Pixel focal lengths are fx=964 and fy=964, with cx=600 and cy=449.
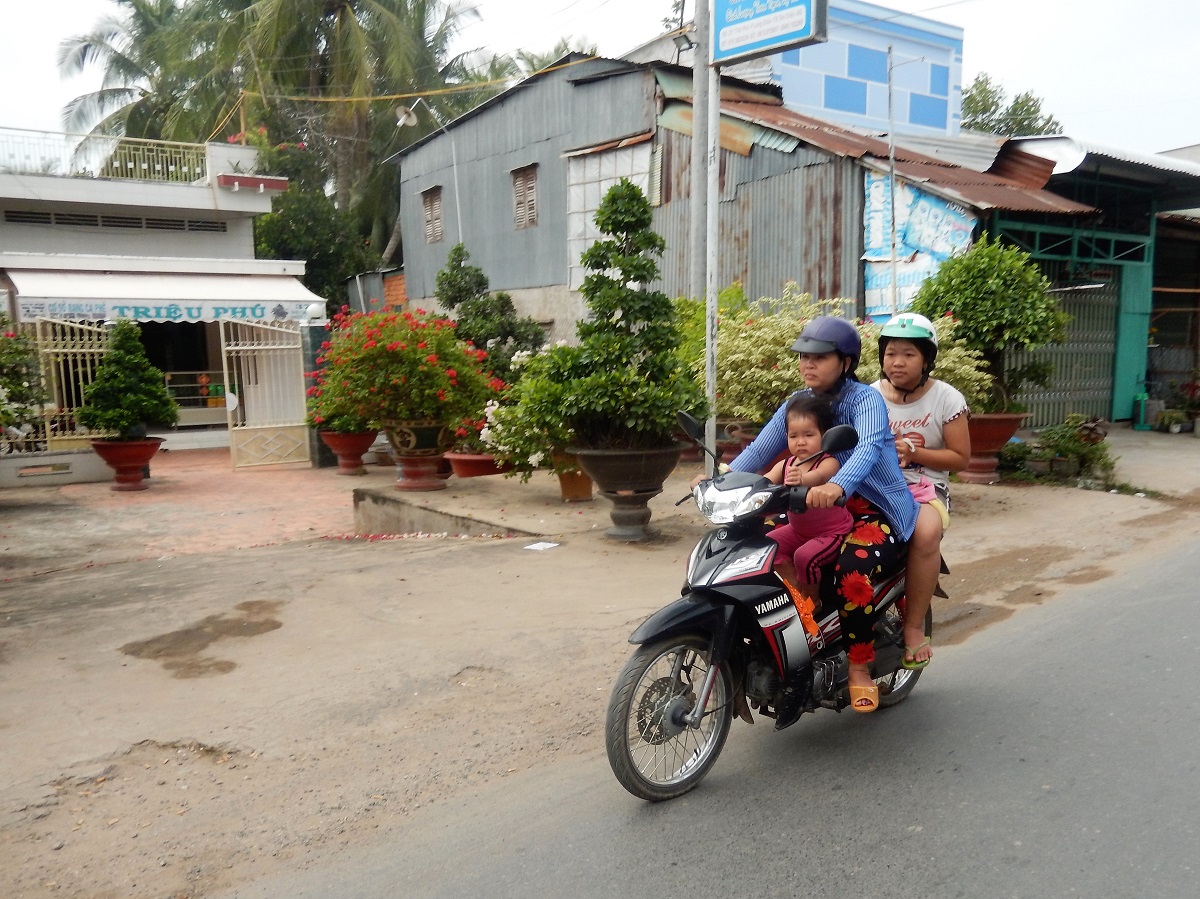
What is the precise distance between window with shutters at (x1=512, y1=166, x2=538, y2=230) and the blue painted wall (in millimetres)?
7650

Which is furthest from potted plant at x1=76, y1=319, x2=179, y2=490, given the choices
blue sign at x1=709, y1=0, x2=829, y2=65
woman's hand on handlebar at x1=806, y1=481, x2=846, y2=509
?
woman's hand on handlebar at x1=806, y1=481, x2=846, y2=509

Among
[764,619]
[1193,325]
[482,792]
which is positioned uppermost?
[1193,325]

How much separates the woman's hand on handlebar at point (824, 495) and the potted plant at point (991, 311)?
6.82 meters

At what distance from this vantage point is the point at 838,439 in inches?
127

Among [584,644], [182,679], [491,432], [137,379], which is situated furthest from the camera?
[137,379]

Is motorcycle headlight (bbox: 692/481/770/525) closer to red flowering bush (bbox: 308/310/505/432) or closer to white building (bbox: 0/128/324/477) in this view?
red flowering bush (bbox: 308/310/505/432)

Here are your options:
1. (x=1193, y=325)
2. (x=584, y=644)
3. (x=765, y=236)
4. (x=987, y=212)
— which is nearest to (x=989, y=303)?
(x=987, y=212)

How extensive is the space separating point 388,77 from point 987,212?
697 inches

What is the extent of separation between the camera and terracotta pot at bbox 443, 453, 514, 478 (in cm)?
1093

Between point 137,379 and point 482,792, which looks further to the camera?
point 137,379

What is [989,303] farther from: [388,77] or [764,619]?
[388,77]

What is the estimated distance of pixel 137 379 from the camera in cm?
1269

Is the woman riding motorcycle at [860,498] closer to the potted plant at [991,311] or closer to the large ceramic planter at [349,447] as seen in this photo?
the potted plant at [991,311]

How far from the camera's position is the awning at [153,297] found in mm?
16625
